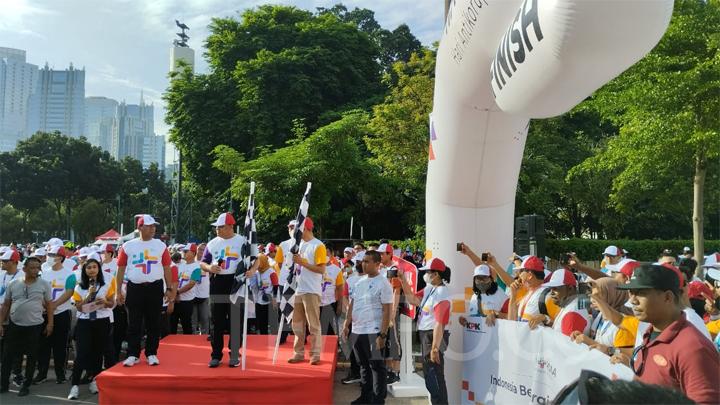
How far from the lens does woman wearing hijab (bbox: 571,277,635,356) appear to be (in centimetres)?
393

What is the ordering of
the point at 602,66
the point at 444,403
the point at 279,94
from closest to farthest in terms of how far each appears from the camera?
the point at 602,66
the point at 444,403
the point at 279,94

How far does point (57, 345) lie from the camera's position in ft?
26.1

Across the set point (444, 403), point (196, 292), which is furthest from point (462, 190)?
point (196, 292)

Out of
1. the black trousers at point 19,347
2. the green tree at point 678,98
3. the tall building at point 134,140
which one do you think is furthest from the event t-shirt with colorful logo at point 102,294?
the tall building at point 134,140

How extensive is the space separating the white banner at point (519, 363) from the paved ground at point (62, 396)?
1248 mm

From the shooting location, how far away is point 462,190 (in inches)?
249

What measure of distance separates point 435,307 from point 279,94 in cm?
2234

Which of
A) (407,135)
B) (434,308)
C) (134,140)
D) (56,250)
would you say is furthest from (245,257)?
(134,140)

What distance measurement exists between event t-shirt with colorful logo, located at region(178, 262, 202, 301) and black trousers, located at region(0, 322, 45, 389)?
270 cm

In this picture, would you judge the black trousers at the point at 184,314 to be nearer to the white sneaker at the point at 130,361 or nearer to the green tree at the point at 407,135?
the white sneaker at the point at 130,361

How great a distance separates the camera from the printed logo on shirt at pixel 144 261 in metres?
6.50

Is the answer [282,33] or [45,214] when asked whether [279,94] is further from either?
[45,214]

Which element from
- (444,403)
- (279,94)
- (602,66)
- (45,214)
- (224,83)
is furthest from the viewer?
(45,214)

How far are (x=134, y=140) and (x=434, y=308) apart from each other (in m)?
171
